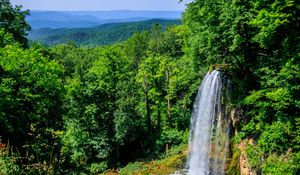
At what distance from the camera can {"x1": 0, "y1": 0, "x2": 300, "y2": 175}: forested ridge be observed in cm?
1241

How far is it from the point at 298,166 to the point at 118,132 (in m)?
17.4

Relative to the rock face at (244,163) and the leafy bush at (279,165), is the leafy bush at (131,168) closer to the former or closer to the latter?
the rock face at (244,163)

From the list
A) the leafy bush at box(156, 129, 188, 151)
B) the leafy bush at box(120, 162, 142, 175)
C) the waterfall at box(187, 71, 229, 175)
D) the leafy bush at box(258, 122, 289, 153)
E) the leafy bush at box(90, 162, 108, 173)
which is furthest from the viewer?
the leafy bush at box(156, 129, 188, 151)

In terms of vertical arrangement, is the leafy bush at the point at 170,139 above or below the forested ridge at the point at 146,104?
below

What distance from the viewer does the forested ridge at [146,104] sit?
40.7 feet

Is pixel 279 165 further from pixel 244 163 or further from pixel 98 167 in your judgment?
pixel 98 167

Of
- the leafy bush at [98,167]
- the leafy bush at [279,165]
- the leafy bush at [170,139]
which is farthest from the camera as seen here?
the leafy bush at [170,139]

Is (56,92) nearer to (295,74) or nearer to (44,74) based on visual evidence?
(44,74)

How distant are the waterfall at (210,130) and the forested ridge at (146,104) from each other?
0.78 metres

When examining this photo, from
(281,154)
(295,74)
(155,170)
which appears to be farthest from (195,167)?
(295,74)

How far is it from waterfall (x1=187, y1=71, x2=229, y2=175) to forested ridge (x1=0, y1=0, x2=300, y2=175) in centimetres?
78

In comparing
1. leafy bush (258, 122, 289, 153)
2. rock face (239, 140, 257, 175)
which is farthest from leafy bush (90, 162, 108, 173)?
leafy bush (258, 122, 289, 153)

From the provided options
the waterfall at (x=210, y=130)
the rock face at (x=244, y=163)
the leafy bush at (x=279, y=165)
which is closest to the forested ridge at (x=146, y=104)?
the leafy bush at (x=279, y=165)

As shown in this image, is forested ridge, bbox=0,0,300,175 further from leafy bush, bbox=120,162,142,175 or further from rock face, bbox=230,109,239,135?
leafy bush, bbox=120,162,142,175
